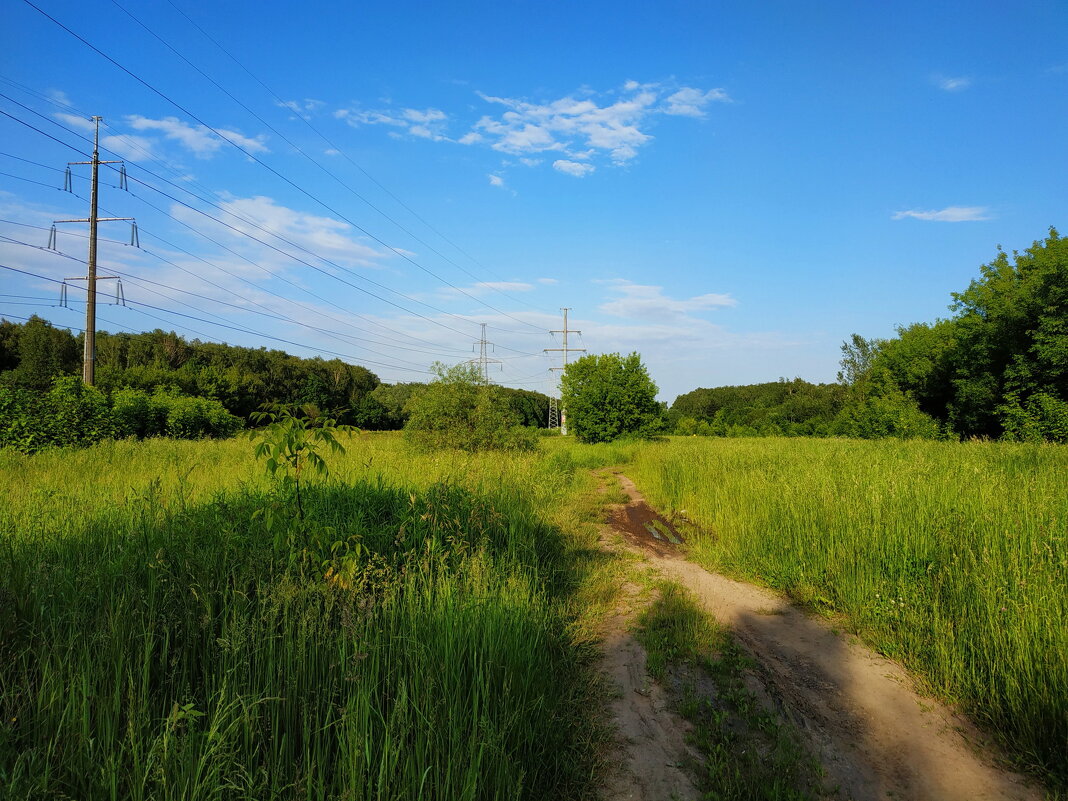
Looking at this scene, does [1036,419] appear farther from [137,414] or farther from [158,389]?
[158,389]

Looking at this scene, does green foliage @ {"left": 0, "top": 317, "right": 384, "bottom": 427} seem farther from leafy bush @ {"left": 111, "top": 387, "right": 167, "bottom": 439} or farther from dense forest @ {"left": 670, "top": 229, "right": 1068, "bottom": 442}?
dense forest @ {"left": 670, "top": 229, "right": 1068, "bottom": 442}

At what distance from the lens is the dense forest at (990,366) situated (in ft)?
80.9

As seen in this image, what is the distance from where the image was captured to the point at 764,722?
3.66 meters

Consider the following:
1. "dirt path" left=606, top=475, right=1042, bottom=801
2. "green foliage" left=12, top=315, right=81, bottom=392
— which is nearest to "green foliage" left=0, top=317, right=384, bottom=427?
"green foliage" left=12, top=315, right=81, bottom=392

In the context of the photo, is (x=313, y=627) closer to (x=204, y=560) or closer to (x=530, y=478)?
(x=204, y=560)

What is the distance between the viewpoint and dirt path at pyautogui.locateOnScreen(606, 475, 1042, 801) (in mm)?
3164

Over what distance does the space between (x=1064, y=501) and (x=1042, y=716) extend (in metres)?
3.86

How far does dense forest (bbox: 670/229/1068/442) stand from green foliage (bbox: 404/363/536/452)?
760 inches

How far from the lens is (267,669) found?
293 cm

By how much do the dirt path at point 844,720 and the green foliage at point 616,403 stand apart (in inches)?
1054

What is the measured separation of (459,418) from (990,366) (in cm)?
3265

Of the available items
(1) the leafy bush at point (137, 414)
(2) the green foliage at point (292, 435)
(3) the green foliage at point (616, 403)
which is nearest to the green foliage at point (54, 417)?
(1) the leafy bush at point (137, 414)

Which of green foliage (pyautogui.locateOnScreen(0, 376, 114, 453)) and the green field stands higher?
green foliage (pyautogui.locateOnScreen(0, 376, 114, 453))

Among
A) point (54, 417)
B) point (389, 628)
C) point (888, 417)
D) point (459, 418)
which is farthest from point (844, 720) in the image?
point (888, 417)
